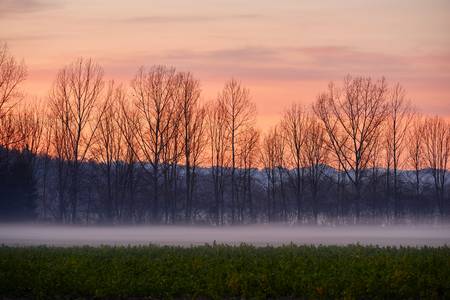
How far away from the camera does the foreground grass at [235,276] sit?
1603 cm

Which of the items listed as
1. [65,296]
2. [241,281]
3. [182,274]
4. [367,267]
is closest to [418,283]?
[367,267]

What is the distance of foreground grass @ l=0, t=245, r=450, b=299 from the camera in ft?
52.6

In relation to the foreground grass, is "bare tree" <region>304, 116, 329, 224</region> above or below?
above

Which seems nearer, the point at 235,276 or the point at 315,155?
the point at 235,276

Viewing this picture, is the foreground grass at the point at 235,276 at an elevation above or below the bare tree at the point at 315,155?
below

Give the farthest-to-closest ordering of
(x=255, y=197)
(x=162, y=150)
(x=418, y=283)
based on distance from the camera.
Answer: (x=255, y=197)
(x=162, y=150)
(x=418, y=283)

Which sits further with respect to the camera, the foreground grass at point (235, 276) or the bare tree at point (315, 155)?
the bare tree at point (315, 155)

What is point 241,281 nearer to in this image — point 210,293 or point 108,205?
point 210,293

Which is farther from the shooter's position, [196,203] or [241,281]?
[196,203]

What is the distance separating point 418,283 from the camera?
631 inches

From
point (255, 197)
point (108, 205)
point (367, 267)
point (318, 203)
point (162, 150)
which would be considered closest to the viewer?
point (367, 267)

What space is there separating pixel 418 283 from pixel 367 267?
171cm

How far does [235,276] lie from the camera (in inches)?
661

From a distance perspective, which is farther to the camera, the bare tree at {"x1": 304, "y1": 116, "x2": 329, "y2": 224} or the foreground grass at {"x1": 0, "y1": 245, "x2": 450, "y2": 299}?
the bare tree at {"x1": 304, "y1": 116, "x2": 329, "y2": 224}
